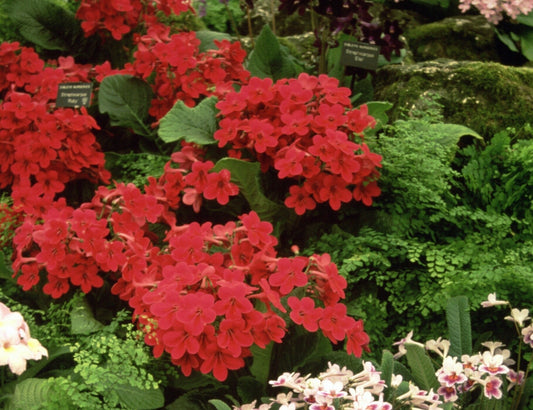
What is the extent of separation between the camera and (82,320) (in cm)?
208

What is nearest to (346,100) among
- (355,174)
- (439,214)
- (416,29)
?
(355,174)

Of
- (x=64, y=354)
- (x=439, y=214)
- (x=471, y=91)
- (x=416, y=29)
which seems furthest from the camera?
(x=416, y=29)

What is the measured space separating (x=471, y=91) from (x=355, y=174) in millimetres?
1053

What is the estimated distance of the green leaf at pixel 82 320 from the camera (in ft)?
6.66

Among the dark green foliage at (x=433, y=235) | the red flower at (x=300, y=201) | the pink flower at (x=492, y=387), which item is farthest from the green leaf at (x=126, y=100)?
the pink flower at (x=492, y=387)

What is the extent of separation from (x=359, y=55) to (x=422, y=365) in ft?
5.35

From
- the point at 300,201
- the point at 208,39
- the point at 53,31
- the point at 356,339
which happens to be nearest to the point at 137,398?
the point at 356,339

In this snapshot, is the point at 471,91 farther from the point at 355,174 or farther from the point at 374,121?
the point at 355,174

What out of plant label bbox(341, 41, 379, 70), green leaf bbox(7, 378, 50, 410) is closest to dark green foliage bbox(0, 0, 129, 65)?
plant label bbox(341, 41, 379, 70)

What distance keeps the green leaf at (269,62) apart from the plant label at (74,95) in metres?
0.79

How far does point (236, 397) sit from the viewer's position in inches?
77.7

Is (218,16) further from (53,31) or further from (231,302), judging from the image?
(231,302)

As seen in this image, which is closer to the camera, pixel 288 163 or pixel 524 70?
pixel 288 163

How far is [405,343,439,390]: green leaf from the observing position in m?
1.69
